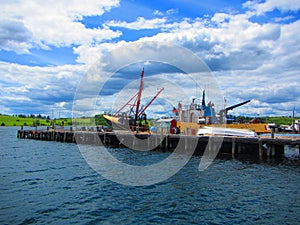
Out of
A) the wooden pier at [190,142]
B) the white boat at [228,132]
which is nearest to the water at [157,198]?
the wooden pier at [190,142]

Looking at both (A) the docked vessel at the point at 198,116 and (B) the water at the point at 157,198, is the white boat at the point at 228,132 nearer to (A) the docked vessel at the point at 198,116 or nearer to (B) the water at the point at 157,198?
(A) the docked vessel at the point at 198,116

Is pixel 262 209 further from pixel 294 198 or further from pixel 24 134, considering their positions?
pixel 24 134

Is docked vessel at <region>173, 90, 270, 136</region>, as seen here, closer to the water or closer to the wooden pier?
the wooden pier

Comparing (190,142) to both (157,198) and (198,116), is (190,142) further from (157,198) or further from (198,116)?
(157,198)

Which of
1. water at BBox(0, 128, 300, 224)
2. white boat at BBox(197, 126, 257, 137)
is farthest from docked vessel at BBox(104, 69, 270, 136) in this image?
water at BBox(0, 128, 300, 224)

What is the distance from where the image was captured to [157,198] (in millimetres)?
17344

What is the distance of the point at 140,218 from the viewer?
13984 millimetres

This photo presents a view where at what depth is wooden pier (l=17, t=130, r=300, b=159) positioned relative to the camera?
33.0 metres

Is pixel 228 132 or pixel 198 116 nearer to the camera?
pixel 228 132

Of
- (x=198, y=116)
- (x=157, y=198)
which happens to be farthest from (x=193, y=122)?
(x=157, y=198)

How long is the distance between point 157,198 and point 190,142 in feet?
74.0

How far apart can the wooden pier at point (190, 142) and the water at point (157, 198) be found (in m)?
6.53

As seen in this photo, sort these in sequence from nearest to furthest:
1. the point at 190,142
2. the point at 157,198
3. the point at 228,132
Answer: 1. the point at 157,198
2. the point at 228,132
3. the point at 190,142

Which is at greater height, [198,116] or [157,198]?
[198,116]
